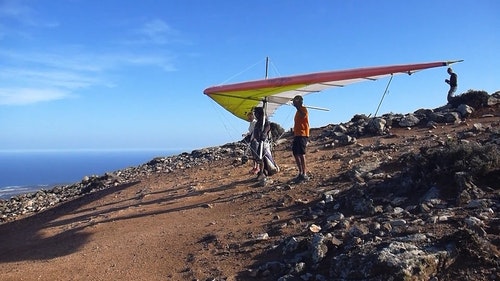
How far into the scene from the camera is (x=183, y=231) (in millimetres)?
8727

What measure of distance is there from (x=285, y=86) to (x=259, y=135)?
6.52ft

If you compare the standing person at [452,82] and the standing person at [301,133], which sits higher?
the standing person at [452,82]

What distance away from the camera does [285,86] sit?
1136 centimetres

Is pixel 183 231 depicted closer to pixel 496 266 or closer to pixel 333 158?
pixel 496 266

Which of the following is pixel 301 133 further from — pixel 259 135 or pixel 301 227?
pixel 301 227

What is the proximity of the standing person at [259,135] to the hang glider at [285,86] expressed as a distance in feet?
2.11

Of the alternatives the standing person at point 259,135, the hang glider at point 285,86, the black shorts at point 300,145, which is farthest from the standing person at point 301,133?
the standing person at point 259,135

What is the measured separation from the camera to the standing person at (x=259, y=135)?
1263cm

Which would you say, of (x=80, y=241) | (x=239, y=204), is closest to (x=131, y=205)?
(x=80, y=241)

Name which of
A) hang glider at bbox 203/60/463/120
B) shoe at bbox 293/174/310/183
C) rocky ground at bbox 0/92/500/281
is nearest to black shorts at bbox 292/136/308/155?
shoe at bbox 293/174/310/183

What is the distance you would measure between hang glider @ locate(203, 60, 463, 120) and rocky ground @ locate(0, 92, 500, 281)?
6.78 ft

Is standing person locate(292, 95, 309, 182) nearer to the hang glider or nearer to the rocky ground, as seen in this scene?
the rocky ground

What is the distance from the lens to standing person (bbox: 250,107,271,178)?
12.6m

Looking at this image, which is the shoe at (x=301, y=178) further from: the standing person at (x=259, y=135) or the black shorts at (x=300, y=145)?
the standing person at (x=259, y=135)
